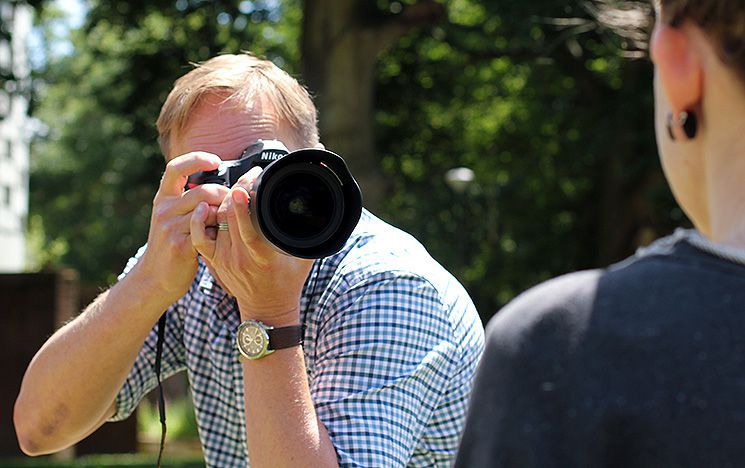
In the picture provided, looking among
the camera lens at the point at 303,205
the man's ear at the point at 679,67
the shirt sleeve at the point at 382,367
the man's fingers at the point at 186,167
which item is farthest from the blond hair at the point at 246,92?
the man's ear at the point at 679,67

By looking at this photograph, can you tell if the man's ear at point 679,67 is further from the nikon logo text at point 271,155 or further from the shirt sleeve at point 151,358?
the shirt sleeve at point 151,358

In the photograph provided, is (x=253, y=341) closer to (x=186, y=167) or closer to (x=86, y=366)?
(x=186, y=167)

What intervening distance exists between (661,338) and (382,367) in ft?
3.35

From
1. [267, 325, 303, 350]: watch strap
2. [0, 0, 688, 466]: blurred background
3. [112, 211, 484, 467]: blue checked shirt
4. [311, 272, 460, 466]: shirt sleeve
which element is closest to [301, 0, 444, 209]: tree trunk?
[0, 0, 688, 466]: blurred background

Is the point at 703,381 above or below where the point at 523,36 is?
above

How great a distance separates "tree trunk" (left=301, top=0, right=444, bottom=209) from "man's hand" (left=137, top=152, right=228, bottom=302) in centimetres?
780

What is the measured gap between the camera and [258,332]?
6.53ft

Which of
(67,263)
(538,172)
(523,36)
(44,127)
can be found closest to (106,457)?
(523,36)

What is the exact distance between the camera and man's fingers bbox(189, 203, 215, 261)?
211 cm

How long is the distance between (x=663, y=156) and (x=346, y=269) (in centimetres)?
109

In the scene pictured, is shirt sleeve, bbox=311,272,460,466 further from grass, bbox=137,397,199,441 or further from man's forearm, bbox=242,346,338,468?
grass, bbox=137,397,199,441

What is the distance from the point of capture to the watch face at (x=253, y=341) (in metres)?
1.98

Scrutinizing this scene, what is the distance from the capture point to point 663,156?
1.20m

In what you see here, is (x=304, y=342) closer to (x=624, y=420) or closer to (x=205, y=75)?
(x=205, y=75)
